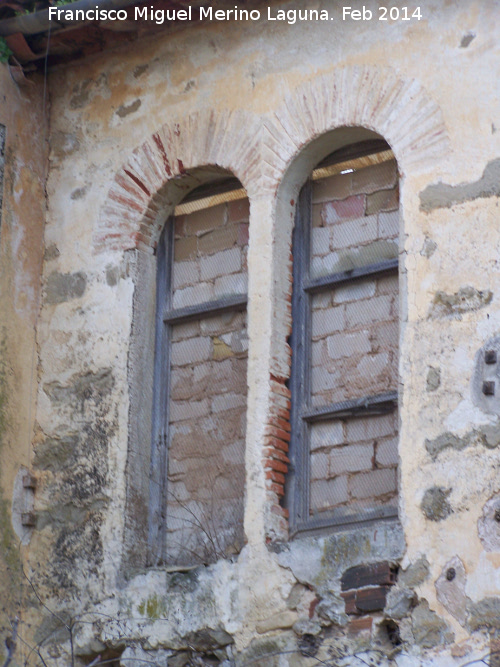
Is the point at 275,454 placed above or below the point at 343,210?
below

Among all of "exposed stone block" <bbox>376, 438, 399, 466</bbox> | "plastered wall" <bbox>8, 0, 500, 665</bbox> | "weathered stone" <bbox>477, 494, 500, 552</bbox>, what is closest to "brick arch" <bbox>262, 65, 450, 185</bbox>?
"plastered wall" <bbox>8, 0, 500, 665</bbox>

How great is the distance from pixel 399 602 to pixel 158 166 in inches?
112

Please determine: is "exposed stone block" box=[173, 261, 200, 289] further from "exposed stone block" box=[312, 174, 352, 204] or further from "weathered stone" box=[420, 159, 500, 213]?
"weathered stone" box=[420, 159, 500, 213]

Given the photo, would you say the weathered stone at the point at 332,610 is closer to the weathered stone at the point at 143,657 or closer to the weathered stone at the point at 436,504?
the weathered stone at the point at 436,504

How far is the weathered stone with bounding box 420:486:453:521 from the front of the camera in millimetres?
6184

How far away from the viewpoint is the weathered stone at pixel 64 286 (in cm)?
778

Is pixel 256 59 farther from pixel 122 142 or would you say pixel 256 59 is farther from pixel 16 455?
pixel 16 455

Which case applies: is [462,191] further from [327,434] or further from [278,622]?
[278,622]

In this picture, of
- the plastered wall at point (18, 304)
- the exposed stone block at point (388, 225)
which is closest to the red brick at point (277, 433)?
the exposed stone block at point (388, 225)

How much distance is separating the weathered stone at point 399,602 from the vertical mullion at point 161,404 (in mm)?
1483

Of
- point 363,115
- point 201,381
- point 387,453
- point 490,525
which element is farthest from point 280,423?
point 363,115

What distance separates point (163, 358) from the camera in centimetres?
761

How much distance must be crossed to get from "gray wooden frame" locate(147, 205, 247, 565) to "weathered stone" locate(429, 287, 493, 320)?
123 cm

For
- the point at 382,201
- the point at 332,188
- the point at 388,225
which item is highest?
the point at 332,188
